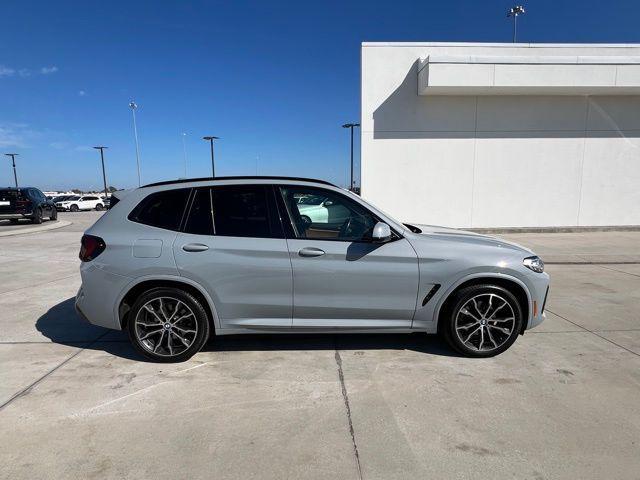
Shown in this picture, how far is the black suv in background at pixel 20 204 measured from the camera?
1797 centimetres

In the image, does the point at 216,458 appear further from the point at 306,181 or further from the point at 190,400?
the point at 306,181

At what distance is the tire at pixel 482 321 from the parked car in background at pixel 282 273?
10mm

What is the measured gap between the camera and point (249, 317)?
153 inches

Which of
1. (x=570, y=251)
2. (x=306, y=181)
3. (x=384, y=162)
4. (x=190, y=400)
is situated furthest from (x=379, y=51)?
(x=190, y=400)

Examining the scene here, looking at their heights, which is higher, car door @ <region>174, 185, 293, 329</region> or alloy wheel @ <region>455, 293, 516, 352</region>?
car door @ <region>174, 185, 293, 329</region>

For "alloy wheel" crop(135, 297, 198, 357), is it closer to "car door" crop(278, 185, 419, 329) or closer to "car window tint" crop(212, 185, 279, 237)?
"car window tint" crop(212, 185, 279, 237)

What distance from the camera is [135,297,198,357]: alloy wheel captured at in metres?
3.85

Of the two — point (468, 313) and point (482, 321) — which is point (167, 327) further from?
point (482, 321)

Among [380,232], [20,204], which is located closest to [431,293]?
[380,232]

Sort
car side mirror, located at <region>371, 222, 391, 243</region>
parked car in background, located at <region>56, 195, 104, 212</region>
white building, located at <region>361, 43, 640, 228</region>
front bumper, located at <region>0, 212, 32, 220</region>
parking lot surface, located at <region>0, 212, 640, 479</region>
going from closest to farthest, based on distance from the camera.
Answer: parking lot surface, located at <region>0, 212, 640, 479</region> → car side mirror, located at <region>371, 222, 391, 243</region> → white building, located at <region>361, 43, 640, 228</region> → front bumper, located at <region>0, 212, 32, 220</region> → parked car in background, located at <region>56, 195, 104, 212</region>

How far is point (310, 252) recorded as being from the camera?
373 centimetres

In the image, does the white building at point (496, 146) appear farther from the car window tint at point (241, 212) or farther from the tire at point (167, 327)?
the tire at point (167, 327)

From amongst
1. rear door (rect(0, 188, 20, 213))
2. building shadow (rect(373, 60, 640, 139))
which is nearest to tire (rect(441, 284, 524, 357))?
building shadow (rect(373, 60, 640, 139))

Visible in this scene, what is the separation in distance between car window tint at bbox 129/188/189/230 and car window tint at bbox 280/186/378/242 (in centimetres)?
99
